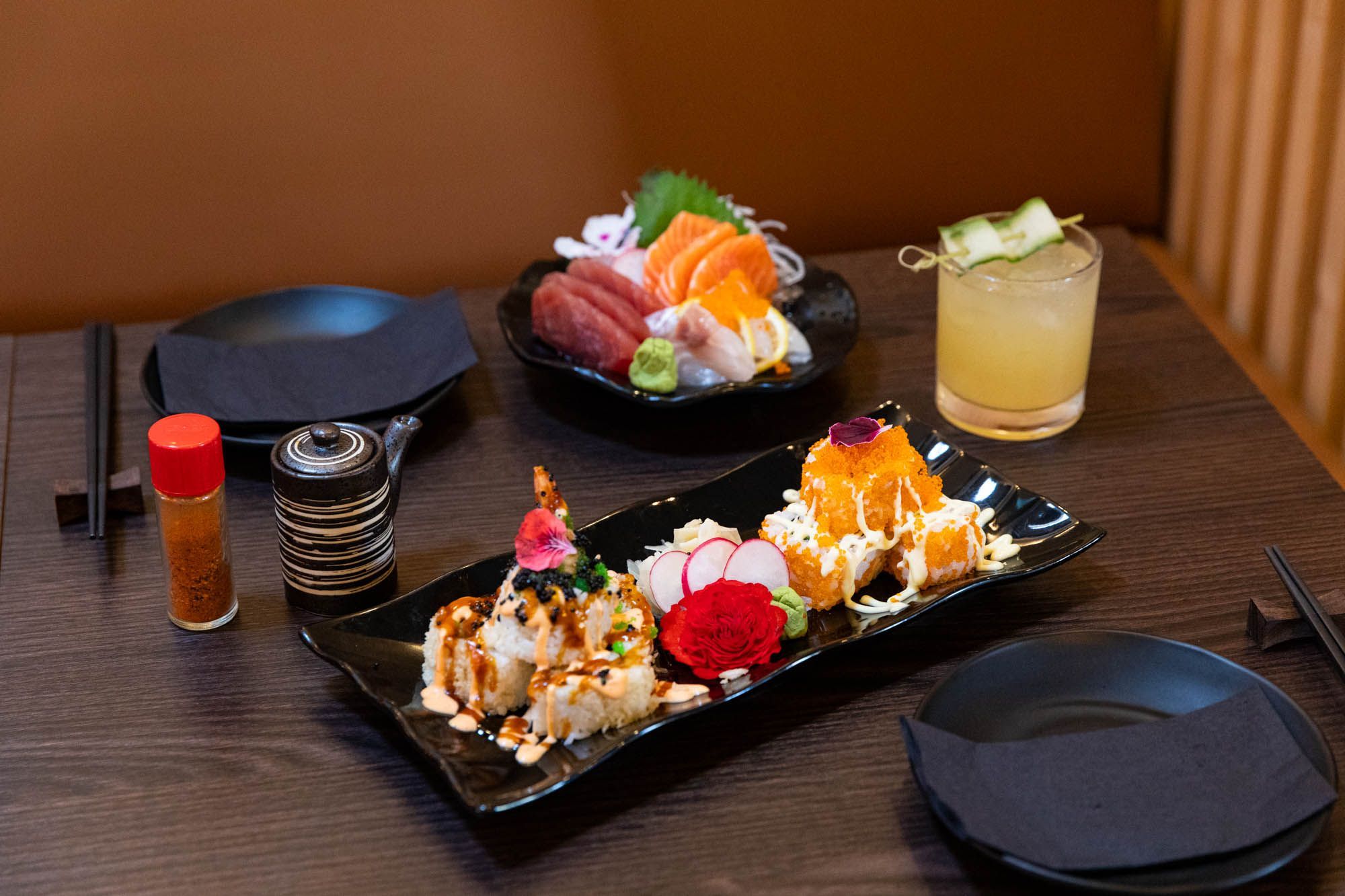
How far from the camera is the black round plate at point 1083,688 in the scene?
0.98 m

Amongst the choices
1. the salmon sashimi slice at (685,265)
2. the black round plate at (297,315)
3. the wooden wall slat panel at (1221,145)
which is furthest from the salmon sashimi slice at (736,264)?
the wooden wall slat panel at (1221,145)

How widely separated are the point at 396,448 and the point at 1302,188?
1483 millimetres

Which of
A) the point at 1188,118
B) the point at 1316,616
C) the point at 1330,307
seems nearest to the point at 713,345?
the point at 1316,616

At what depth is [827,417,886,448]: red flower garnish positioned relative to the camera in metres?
1.17

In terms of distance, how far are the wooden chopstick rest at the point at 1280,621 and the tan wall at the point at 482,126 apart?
1.23 metres

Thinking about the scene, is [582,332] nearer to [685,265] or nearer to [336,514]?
[685,265]

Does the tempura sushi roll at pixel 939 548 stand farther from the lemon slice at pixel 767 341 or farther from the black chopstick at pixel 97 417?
the black chopstick at pixel 97 417

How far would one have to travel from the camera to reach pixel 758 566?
3.70 feet

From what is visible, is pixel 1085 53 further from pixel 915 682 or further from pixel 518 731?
pixel 518 731

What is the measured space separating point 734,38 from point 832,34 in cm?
16

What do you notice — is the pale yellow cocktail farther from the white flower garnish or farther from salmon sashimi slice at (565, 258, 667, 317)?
the white flower garnish

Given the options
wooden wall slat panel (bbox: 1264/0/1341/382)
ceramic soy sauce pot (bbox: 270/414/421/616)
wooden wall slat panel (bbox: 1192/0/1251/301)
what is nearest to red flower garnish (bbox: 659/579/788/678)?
ceramic soy sauce pot (bbox: 270/414/421/616)

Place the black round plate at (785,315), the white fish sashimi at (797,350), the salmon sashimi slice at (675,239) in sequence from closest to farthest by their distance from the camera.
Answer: the black round plate at (785,315), the white fish sashimi at (797,350), the salmon sashimi slice at (675,239)

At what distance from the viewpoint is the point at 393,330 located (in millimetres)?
1655
